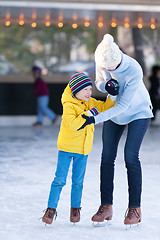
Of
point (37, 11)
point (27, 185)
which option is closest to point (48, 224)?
point (27, 185)

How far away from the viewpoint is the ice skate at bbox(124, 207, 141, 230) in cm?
334

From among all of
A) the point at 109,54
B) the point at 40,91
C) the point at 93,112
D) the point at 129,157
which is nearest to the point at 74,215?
the point at 129,157

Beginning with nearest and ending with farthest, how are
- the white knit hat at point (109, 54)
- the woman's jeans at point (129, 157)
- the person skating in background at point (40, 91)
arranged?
the white knit hat at point (109, 54) → the woman's jeans at point (129, 157) → the person skating in background at point (40, 91)

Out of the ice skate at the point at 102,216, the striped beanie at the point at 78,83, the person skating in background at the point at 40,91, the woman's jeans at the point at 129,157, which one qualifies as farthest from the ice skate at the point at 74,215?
the person skating in background at the point at 40,91

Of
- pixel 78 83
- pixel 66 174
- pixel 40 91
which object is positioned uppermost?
pixel 78 83

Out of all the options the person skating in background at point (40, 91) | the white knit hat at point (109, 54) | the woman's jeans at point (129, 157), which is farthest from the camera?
the person skating in background at point (40, 91)

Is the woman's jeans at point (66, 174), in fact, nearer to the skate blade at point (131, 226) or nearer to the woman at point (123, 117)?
the woman at point (123, 117)

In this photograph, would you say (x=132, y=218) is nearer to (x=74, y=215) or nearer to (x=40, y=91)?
(x=74, y=215)

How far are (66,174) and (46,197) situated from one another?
88 centimetres

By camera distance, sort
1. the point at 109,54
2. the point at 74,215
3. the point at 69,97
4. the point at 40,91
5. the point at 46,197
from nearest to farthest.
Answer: the point at 109,54 → the point at 69,97 → the point at 74,215 → the point at 46,197 → the point at 40,91

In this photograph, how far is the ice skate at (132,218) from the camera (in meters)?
3.34

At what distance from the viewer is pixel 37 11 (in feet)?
31.0

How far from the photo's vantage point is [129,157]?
3334 mm

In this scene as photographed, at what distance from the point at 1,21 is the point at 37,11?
129 centimetres
